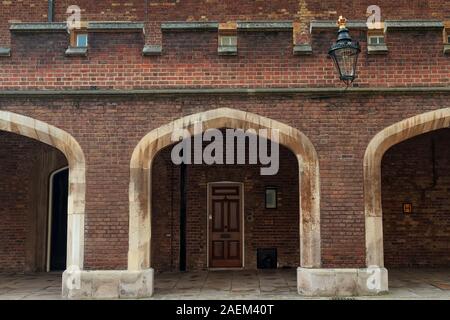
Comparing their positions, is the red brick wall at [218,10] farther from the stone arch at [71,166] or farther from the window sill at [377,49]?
the stone arch at [71,166]

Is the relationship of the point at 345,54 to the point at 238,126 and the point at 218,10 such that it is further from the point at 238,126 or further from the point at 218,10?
the point at 218,10

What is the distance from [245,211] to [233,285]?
2597 mm

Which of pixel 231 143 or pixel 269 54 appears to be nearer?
pixel 269 54

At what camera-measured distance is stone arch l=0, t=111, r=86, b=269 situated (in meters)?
8.34

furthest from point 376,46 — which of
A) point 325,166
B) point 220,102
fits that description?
point 220,102

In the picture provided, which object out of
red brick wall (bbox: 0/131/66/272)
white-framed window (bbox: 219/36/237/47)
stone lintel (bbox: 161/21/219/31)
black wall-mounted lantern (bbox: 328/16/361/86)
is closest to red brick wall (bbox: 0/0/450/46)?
red brick wall (bbox: 0/131/66/272)

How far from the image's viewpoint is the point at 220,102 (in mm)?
8633

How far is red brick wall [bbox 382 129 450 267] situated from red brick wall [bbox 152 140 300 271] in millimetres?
2198

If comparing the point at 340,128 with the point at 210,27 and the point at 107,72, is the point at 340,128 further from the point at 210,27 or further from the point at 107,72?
the point at 107,72

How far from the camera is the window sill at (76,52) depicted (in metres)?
8.61

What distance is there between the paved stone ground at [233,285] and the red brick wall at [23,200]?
52cm

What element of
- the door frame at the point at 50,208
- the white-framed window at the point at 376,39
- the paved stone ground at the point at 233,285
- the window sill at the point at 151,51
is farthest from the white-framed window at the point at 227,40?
the door frame at the point at 50,208

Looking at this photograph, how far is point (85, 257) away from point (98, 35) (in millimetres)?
3867

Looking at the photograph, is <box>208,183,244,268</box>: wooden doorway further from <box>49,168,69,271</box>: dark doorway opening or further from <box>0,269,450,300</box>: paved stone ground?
<box>49,168,69,271</box>: dark doorway opening
